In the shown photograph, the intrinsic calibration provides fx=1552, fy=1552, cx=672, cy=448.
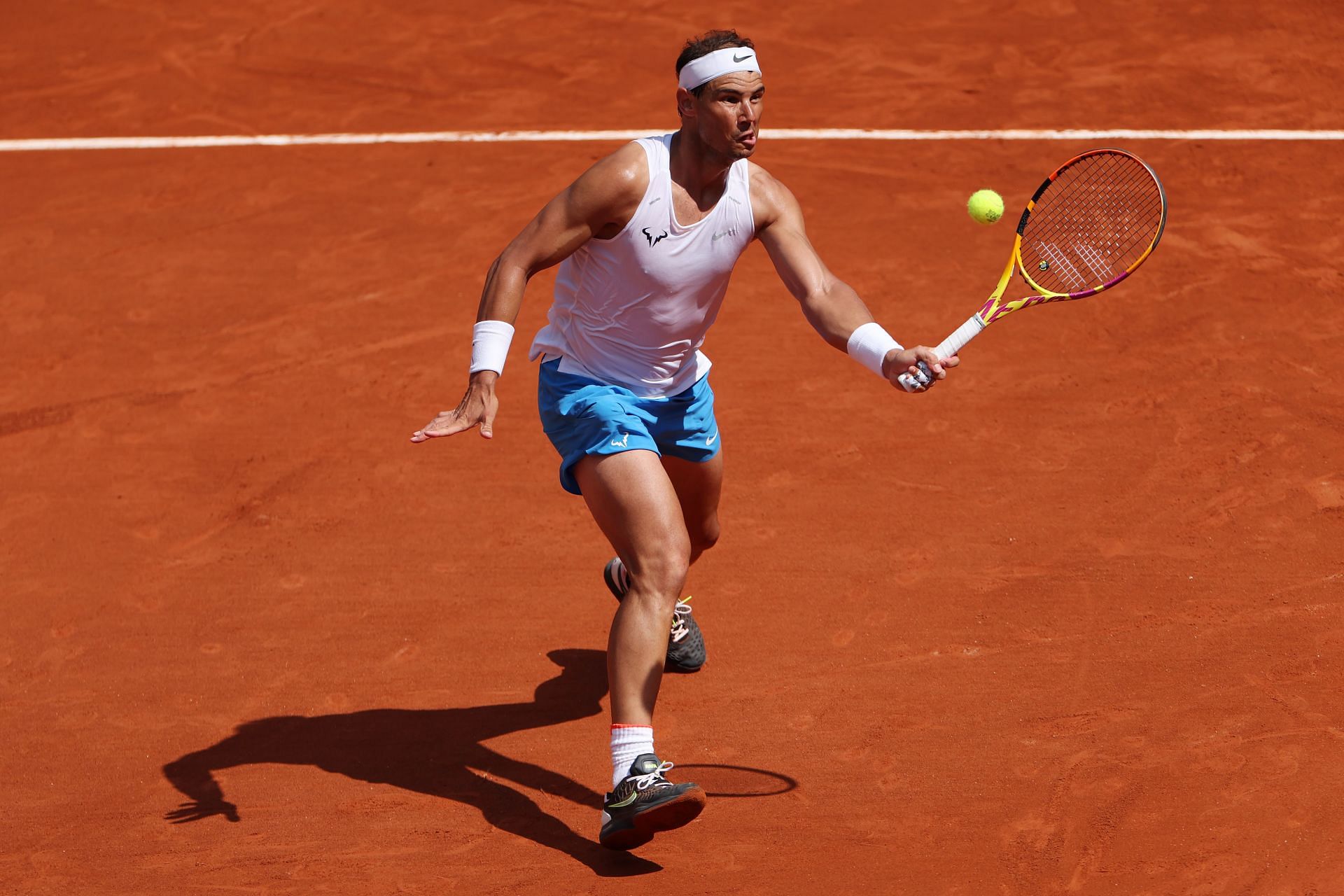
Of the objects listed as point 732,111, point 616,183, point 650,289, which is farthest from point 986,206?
point 616,183

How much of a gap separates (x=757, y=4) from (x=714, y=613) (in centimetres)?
726

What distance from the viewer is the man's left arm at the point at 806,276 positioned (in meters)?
5.22

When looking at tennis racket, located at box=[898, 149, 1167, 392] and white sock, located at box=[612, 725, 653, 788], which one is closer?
white sock, located at box=[612, 725, 653, 788]

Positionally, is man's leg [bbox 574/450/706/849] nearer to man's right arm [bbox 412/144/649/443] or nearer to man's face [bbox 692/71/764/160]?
man's right arm [bbox 412/144/649/443]

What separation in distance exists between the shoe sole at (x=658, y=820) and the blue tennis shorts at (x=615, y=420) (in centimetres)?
114

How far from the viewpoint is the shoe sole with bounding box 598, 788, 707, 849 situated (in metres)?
4.57

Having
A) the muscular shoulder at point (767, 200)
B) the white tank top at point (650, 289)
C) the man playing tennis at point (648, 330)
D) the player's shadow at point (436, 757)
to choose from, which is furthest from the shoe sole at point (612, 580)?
the muscular shoulder at point (767, 200)

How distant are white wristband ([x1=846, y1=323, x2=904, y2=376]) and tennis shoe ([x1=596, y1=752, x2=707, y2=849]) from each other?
146 centimetres

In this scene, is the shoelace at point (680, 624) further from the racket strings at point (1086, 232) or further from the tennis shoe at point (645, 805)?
the racket strings at point (1086, 232)

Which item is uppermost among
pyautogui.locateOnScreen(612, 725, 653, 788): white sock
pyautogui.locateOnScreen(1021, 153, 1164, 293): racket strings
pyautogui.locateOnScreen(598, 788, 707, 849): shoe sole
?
pyautogui.locateOnScreen(1021, 153, 1164, 293): racket strings

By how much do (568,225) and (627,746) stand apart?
1.68 m

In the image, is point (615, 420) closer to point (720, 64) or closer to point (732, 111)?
point (732, 111)

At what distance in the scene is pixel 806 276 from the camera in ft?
17.5

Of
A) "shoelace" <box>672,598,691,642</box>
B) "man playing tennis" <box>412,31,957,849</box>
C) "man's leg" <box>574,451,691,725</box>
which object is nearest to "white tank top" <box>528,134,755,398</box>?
"man playing tennis" <box>412,31,957,849</box>
